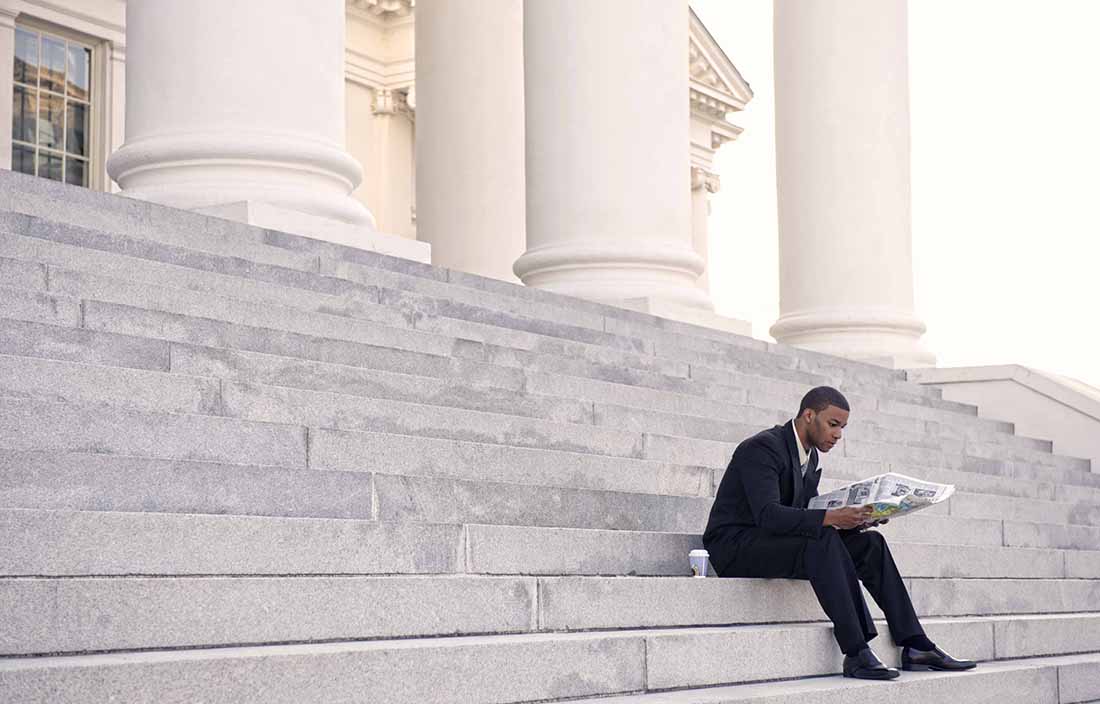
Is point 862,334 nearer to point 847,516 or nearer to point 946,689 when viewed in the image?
point 946,689

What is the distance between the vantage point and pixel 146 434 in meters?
15.1

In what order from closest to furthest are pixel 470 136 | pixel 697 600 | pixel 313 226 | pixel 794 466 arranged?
pixel 697 600, pixel 794 466, pixel 313 226, pixel 470 136

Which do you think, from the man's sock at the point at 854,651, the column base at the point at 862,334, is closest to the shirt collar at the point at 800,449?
the man's sock at the point at 854,651

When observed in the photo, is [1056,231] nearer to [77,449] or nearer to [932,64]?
[932,64]

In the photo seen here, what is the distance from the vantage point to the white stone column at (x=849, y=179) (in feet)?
153

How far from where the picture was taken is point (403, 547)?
1514cm

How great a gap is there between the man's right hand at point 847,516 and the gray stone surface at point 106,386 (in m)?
6.38

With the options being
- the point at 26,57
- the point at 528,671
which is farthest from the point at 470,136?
the point at 528,671

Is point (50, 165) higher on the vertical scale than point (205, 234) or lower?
higher

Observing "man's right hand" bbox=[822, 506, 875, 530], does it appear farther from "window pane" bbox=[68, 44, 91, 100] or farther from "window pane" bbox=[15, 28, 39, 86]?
"window pane" bbox=[68, 44, 91, 100]

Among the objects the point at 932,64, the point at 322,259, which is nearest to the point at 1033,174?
the point at 932,64

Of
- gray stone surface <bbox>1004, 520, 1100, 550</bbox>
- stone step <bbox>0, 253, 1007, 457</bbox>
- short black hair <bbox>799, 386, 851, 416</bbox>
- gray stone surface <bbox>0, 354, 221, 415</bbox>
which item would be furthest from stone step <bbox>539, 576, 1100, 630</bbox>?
stone step <bbox>0, 253, 1007, 457</bbox>

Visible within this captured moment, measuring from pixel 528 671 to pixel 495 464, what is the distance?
494 cm

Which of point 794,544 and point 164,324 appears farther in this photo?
point 164,324
